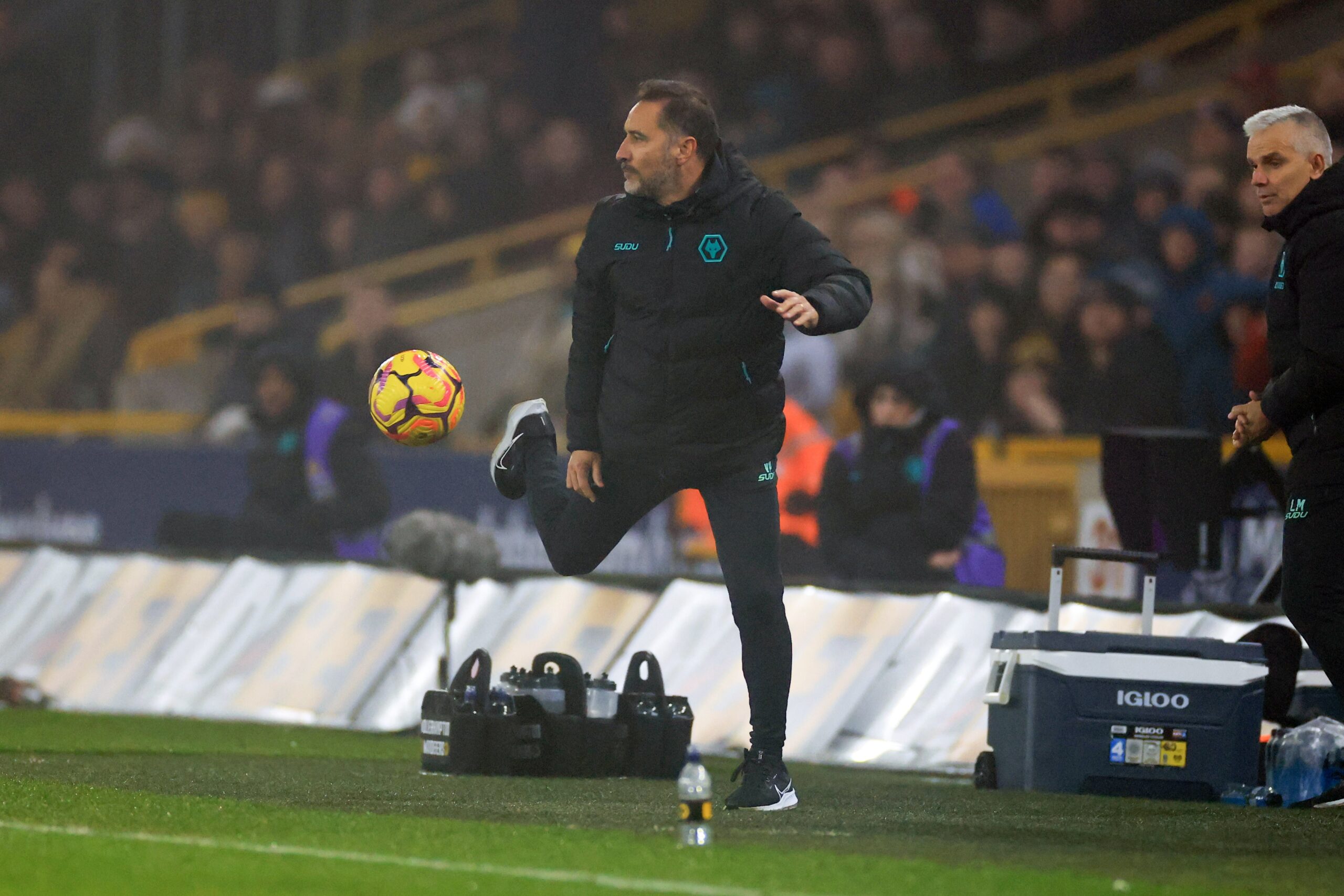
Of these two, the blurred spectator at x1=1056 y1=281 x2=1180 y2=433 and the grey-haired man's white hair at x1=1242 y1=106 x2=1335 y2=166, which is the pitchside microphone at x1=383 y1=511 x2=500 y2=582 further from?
the grey-haired man's white hair at x1=1242 y1=106 x2=1335 y2=166

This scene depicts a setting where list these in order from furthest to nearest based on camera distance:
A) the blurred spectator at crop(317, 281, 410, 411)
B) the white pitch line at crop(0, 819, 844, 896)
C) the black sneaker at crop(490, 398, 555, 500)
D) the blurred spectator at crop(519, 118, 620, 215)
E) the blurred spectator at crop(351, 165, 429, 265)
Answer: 1. the blurred spectator at crop(351, 165, 429, 265)
2. the blurred spectator at crop(519, 118, 620, 215)
3. the blurred spectator at crop(317, 281, 410, 411)
4. the black sneaker at crop(490, 398, 555, 500)
5. the white pitch line at crop(0, 819, 844, 896)

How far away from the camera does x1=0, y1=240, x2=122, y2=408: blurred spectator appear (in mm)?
21266

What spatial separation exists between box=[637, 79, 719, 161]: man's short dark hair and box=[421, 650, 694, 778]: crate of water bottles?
2399 mm

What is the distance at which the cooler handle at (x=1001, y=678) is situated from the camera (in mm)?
7906

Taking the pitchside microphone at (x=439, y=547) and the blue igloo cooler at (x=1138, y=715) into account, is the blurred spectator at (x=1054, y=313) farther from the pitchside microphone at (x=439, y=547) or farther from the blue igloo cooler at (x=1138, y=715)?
the blue igloo cooler at (x=1138, y=715)

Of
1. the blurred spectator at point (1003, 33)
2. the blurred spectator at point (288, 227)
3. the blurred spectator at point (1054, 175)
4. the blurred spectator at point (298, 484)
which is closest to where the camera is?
the blurred spectator at point (298, 484)

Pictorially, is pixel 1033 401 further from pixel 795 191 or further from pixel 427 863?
pixel 427 863

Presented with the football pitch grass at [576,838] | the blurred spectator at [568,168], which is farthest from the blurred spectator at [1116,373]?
the blurred spectator at [568,168]

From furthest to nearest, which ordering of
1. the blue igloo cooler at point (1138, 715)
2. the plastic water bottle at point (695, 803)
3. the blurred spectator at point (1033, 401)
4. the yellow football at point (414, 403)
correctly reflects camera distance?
the blurred spectator at point (1033, 401)
the yellow football at point (414, 403)
the blue igloo cooler at point (1138, 715)
the plastic water bottle at point (695, 803)

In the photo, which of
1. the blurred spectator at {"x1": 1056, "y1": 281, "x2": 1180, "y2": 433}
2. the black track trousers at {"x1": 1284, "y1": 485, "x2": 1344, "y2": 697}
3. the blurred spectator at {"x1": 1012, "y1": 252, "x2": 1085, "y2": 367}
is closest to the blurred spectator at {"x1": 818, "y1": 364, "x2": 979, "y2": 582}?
the blurred spectator at {"x1": 1056, "y1": 281, "x2": 1180, "y2": 433}

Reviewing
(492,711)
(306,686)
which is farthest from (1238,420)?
(306,686)

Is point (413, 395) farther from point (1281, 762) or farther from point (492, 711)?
point (1281, 762)

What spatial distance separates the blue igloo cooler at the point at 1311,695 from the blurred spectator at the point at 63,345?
49.9 feet

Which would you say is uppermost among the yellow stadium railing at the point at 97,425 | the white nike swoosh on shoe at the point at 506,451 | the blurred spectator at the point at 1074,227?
the blurred spectator at the point at 1074,227
